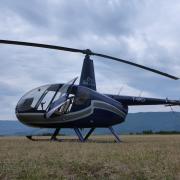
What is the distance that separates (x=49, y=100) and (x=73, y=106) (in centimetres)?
125

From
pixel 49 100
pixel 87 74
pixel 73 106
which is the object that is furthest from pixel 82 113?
pixel 87 74

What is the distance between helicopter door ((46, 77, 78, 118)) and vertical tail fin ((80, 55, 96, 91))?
1737 millimetres

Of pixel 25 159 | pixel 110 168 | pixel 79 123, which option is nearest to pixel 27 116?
pixel 79 123

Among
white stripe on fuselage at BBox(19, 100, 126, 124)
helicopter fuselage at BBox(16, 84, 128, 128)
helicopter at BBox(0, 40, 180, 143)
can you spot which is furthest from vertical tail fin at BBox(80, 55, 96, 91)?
white stripe on fuselage at BBox(19, 100, 126, 124)

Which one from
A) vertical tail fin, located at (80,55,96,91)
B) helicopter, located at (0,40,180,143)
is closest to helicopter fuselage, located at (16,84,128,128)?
helicopter, located at (0,40,180,143)

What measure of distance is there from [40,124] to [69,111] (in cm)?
158

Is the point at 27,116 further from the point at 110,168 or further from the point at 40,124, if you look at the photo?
the point at 110,168

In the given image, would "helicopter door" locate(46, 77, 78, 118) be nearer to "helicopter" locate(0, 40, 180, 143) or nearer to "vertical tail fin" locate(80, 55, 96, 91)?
"helicopter" locate(0, 40, 180, 143)

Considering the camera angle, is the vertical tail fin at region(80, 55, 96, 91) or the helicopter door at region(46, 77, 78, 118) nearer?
the helicopter door at region(46, 77, 78, 118)

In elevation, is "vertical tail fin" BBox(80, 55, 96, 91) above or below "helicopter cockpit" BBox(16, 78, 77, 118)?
above

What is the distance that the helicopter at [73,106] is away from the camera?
2269cm

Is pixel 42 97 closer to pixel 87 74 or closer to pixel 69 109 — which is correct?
pixel 69 109

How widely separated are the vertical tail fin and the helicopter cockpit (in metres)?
1.66

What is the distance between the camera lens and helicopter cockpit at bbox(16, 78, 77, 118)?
22.6 m
